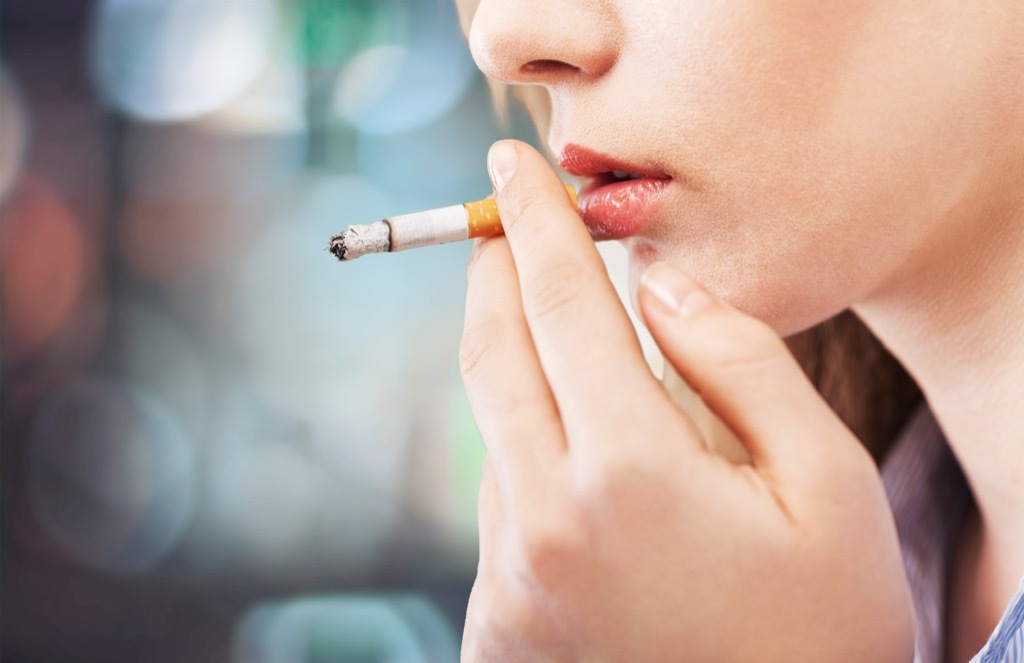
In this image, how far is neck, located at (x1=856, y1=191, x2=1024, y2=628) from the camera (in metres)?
0.56

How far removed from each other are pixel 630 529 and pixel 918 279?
1.05 ft

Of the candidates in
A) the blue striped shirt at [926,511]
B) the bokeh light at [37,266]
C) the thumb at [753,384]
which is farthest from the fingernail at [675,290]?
the bokeh light at [37,266]

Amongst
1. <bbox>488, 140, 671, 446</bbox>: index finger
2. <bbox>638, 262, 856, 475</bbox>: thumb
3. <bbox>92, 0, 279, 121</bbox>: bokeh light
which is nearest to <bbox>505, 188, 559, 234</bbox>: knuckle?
<bbox>488, 140, 671, 446</bbox>: index finger

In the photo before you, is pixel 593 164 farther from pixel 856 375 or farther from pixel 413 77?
pixel 413 77

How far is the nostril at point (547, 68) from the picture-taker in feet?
1.75

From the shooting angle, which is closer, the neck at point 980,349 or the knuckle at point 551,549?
the knuckle at point 551,549

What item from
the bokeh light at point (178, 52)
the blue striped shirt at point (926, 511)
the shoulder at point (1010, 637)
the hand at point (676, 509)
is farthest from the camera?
the bokeh light at point (178, 52)

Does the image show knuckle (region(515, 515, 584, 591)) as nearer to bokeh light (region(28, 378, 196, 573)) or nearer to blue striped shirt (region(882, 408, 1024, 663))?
blue striped shirt (region(882, 408, 1024, 663))

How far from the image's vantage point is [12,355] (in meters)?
1.57

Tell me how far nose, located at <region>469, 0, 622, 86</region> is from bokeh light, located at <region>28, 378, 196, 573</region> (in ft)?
4.21

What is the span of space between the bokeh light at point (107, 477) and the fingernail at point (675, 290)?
137 cm

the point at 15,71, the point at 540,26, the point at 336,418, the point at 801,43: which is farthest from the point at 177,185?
the point at 801,43

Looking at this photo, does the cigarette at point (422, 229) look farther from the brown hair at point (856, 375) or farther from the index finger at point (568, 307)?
the brown hair at point (856, 375)

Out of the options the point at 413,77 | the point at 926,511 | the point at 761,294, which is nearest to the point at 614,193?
the point at 761,294
